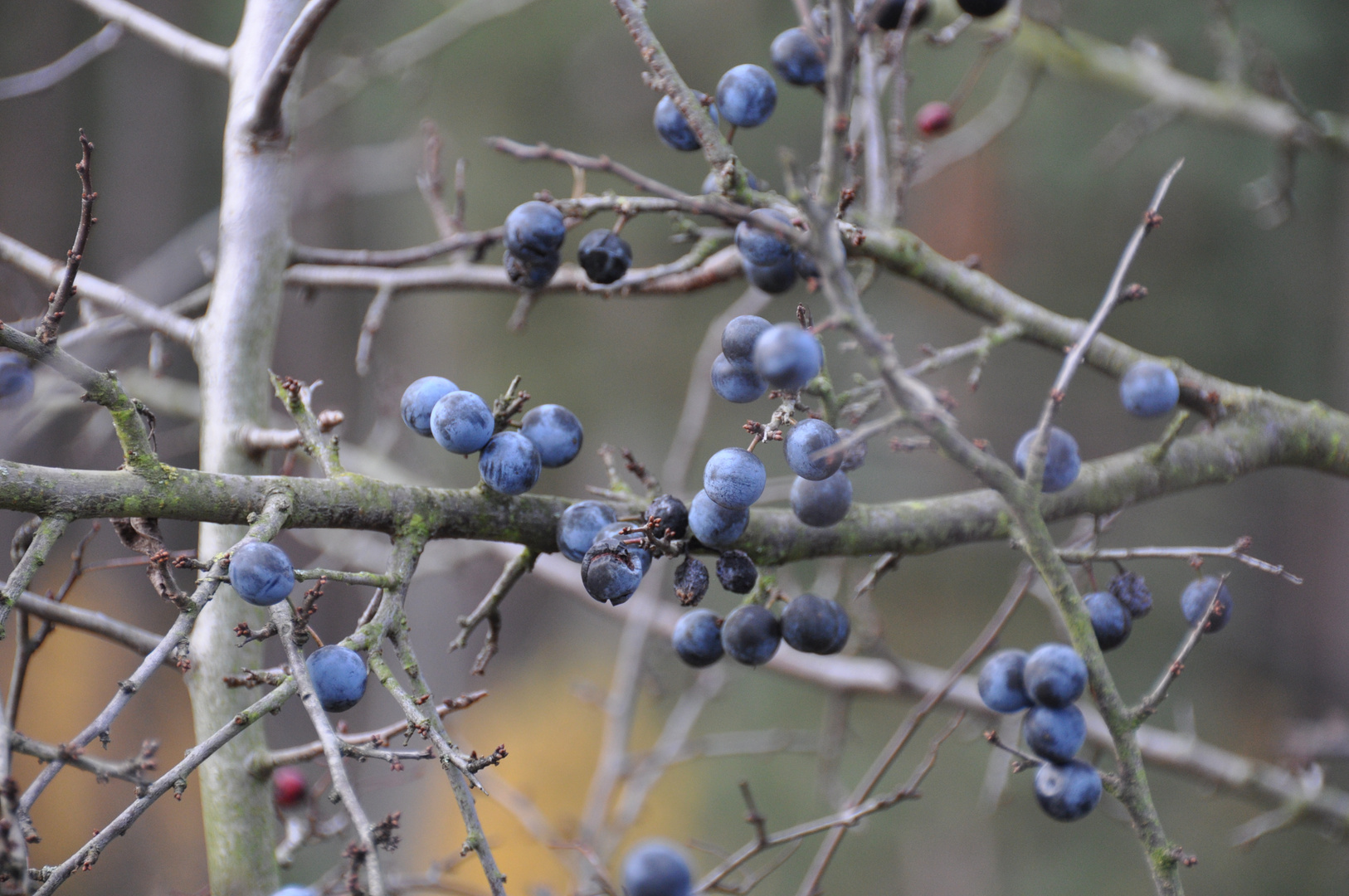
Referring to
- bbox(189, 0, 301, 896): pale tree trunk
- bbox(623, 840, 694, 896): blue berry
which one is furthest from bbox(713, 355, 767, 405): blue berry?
bbox(623, 840, 694, 896): blue berry

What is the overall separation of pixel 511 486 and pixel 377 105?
750 centimetres

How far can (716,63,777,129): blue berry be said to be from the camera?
1.33m

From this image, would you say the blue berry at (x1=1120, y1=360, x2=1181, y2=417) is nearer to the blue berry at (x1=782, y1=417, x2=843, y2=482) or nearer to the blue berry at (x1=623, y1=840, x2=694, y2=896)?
the blue berry at (x1=782, y1=417, x2=843, y2=482)

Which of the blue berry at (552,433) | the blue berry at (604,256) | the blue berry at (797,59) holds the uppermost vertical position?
the blue berry at (797,59)

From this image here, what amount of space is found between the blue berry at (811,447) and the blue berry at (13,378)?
1.15 m

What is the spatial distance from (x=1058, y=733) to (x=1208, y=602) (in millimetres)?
352

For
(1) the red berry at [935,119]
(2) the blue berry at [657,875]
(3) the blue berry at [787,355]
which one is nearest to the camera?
(3) the blue berry at [787,355]

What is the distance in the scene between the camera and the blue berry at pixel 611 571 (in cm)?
103

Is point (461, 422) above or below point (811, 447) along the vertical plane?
above

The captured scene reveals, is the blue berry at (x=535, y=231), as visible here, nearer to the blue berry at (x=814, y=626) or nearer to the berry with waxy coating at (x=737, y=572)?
the berry with waxy coating at (x=737, y=572)

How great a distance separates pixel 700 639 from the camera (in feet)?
4.33

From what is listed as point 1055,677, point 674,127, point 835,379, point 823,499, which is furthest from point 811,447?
point 835,379

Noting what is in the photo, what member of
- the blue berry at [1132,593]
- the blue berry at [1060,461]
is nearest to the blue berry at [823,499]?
the blue berry at [1060,461]

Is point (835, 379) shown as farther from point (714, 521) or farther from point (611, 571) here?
point (611, 571)
